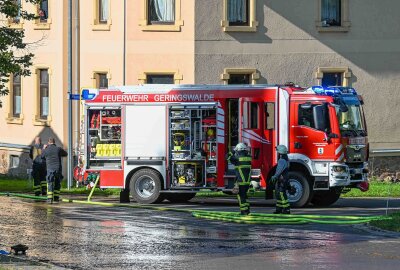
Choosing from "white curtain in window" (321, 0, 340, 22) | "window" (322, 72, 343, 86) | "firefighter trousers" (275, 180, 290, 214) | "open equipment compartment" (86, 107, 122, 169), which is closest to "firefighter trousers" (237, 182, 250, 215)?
"firefighter trousers" (275, 180, 290, 214)

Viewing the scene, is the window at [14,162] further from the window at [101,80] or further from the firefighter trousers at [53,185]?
the firefighter trousers at [53,185]

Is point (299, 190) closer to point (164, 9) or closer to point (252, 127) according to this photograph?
point (252, 127)

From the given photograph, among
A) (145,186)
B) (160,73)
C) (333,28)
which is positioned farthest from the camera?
(333,28)

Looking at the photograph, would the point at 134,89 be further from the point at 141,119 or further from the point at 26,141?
the point at 26,141

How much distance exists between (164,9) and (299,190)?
1107 centimetres

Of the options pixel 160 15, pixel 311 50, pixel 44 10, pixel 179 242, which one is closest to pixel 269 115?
pixel 179 242

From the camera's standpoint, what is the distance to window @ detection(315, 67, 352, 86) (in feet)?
121

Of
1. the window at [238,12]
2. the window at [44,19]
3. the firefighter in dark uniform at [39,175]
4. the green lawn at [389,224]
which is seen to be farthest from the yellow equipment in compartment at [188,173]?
the window at [44,19]

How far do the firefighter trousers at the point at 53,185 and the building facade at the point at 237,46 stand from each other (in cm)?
814

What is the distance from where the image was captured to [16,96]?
132 feet

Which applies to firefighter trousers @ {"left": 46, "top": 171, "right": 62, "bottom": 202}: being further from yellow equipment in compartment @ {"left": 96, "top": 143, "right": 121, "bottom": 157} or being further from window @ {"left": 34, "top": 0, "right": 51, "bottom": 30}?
window @ {"left": 34, "top": 0, "right": 51, "bottom": 30}

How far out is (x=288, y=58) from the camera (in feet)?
120

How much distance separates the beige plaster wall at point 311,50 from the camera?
118ft

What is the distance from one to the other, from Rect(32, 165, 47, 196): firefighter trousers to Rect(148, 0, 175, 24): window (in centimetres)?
763
